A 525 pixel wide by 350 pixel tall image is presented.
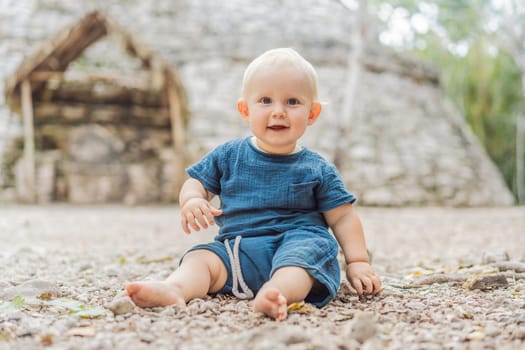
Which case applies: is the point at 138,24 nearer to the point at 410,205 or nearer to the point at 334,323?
the point at 410,205

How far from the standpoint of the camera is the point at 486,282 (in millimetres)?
1877

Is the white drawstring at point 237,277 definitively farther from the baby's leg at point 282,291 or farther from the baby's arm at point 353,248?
the baby's arm at point 353,248

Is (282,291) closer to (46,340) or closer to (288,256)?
(288,256)

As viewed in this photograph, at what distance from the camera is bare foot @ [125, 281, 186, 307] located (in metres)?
1.49

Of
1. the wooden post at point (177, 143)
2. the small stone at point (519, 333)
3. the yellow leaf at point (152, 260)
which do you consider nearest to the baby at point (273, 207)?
the small stone at point (519, 333)

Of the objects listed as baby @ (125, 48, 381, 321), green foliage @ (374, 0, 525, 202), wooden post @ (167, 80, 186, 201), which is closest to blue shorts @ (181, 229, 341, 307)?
baby @ (125, 48, 381, 321)

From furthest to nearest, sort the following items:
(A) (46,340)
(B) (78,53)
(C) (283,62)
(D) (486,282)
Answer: (B) (78,53), (D) (486,282), (C) (283,62), (A) (46,340)

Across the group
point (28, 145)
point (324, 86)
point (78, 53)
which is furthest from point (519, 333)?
point (28, 145)

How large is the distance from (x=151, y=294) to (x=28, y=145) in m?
7.14

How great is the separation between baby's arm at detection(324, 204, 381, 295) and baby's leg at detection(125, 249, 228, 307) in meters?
0.40

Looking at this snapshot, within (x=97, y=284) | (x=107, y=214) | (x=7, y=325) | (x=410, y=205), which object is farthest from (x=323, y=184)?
(x=410, y=205)

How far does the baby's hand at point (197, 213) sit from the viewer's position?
5.41 ft

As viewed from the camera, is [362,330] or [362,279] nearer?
[362,330]

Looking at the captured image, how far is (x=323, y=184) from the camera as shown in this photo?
6.05 feet
